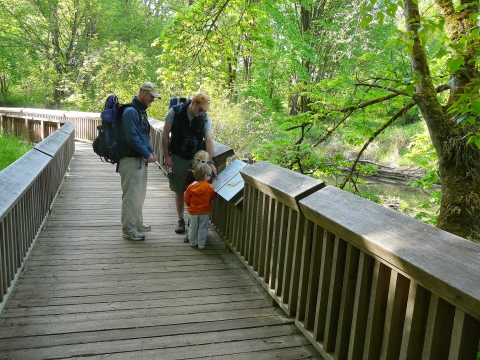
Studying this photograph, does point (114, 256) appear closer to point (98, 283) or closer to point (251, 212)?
point (98, 283)

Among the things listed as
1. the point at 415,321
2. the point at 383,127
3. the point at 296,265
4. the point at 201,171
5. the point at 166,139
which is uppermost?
the point at 383,127

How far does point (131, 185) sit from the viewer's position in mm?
4875

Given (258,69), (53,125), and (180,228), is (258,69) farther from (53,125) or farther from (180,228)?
(180,228)

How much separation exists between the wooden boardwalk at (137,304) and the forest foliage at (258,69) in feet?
7.34

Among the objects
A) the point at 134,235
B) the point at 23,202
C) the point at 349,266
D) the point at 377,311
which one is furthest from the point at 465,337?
the point at 134,235

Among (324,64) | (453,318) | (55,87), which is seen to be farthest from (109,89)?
(453,318)

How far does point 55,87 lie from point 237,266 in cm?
2451

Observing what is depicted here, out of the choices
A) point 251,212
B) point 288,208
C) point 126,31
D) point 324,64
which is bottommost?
point 251,212

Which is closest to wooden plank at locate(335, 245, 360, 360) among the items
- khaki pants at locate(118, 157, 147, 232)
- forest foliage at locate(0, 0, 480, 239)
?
forest foliage at locate(0, 0, 480, 239)

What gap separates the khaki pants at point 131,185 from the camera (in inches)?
189

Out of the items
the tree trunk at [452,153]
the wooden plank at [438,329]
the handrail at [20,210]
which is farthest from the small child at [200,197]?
the wooden plank at [438,329]

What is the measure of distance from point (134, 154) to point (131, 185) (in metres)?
0.36

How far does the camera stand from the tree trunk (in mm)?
4664

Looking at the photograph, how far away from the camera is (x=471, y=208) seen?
4660mm
